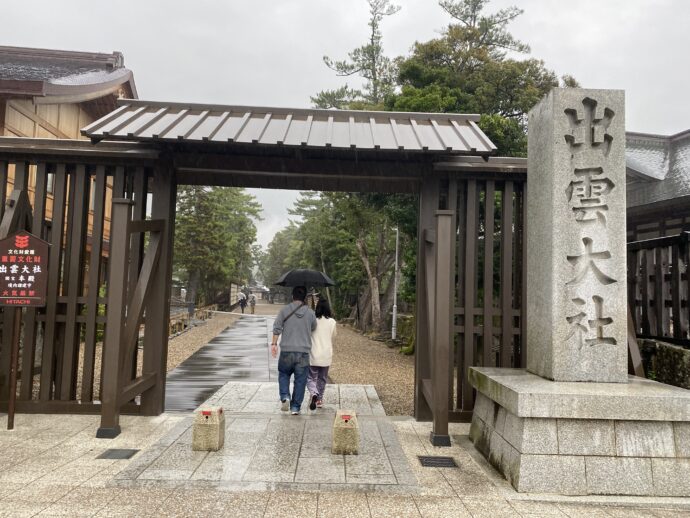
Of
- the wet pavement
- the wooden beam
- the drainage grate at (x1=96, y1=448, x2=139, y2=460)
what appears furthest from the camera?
the wooden beam

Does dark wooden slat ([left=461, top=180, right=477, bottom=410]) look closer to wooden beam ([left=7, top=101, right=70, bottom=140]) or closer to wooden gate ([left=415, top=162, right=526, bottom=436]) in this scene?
wooden gate ([left=415, top=162, right=526, bottom=436])

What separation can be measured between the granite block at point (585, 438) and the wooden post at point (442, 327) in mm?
1641

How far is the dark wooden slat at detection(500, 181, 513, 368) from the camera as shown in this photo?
24.5 ft

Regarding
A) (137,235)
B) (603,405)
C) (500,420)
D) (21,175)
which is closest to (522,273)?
(500,420)

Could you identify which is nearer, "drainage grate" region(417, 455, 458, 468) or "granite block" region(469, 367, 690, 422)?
"granite block" region(469, 367, 690, 422)

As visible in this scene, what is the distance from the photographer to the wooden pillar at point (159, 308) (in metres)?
7.32

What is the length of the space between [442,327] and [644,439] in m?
2.42

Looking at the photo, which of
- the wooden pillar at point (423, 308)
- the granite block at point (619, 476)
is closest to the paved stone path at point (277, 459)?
the wooden pillar at point (423, 308)

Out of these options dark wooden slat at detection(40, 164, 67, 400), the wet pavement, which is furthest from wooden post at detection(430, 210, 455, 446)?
dark wooden slat at detection(40, 164, 67, 400)

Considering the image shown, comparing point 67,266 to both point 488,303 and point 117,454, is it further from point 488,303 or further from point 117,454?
point 488,303

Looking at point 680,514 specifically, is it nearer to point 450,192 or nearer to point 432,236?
point 432,236

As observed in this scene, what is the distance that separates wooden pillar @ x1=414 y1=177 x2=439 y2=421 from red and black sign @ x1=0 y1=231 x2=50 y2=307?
527 centimetres

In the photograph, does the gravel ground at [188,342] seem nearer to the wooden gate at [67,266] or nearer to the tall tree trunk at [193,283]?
the wooden gate at [67,266]

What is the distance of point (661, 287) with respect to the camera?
766 centimetres
